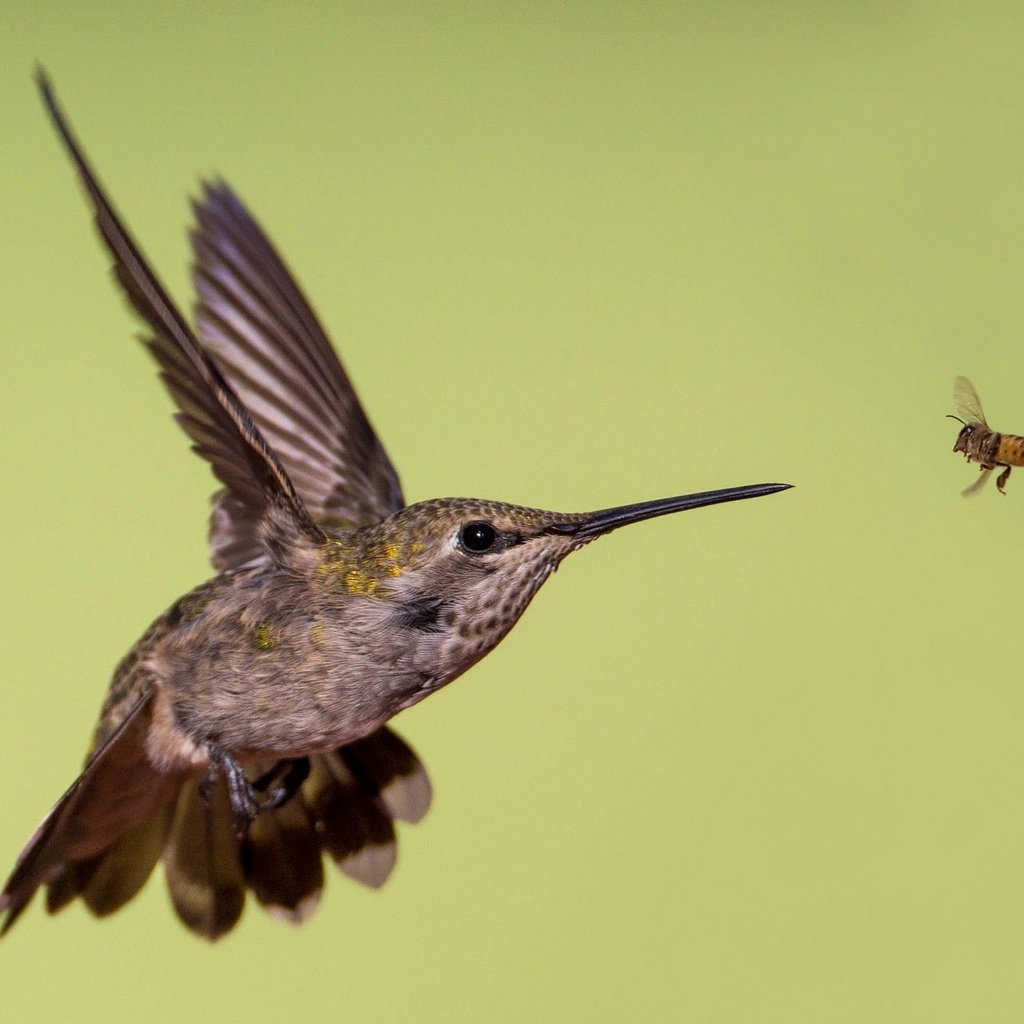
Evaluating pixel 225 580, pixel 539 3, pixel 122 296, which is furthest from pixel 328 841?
pixel 539 3

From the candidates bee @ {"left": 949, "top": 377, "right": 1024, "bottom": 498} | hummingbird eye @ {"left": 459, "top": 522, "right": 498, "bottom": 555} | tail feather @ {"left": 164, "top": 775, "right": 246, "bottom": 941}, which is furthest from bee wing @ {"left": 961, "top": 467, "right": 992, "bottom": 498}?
tail feather @ {"left": 164, "top": 775, "right": 246, "bottom": 941}

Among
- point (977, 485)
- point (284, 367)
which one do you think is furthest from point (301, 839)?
point (977, 485)

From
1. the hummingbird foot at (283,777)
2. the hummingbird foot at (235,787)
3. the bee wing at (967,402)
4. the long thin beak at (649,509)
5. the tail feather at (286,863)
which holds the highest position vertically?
the bee wing at (967,402)

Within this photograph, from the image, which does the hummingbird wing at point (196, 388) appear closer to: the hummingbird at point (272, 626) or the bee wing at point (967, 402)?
the hummingbird at point (272, 626)

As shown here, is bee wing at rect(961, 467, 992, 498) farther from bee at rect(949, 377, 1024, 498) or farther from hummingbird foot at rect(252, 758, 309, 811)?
hummingbird foot at rect(252, 758, 309, 811)

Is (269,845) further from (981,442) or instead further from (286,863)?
(981,442)

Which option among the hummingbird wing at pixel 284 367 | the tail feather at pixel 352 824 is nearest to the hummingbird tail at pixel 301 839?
the tail feather at pixel 352 824

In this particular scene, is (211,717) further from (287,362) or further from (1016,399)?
(1016,399)
